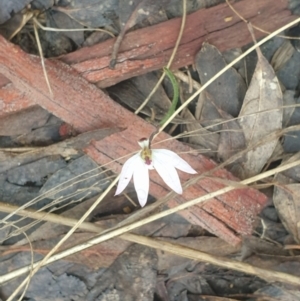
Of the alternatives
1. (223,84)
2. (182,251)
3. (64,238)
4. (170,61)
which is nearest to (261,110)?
(223,84)

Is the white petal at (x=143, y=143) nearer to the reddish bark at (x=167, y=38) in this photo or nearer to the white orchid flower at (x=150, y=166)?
the white orchid flower at (x=150, y=166)

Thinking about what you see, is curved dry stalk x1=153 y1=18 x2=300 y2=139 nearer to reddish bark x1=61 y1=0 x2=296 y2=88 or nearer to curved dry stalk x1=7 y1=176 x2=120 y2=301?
reddish bark x1=61 y1=0 x2=296 y2=88

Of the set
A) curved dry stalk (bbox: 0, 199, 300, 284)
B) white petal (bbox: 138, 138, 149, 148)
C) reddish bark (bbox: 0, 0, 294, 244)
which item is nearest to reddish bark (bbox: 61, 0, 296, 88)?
reddish bark (bbox: 0, 0, 294, 244)

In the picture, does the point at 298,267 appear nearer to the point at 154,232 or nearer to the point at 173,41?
the point at 154,232

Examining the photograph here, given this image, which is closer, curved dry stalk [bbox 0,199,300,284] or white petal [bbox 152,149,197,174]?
Result: white petal [bbox 152,149,197,174]

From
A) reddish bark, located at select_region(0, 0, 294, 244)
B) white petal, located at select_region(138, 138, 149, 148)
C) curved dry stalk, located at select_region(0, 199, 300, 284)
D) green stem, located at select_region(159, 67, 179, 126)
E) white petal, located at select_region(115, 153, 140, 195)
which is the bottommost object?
curved dry stalk, located at select_region(0, 199, 300, 284)

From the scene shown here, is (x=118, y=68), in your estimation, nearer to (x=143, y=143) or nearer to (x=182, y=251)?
(x=143, y=143)
